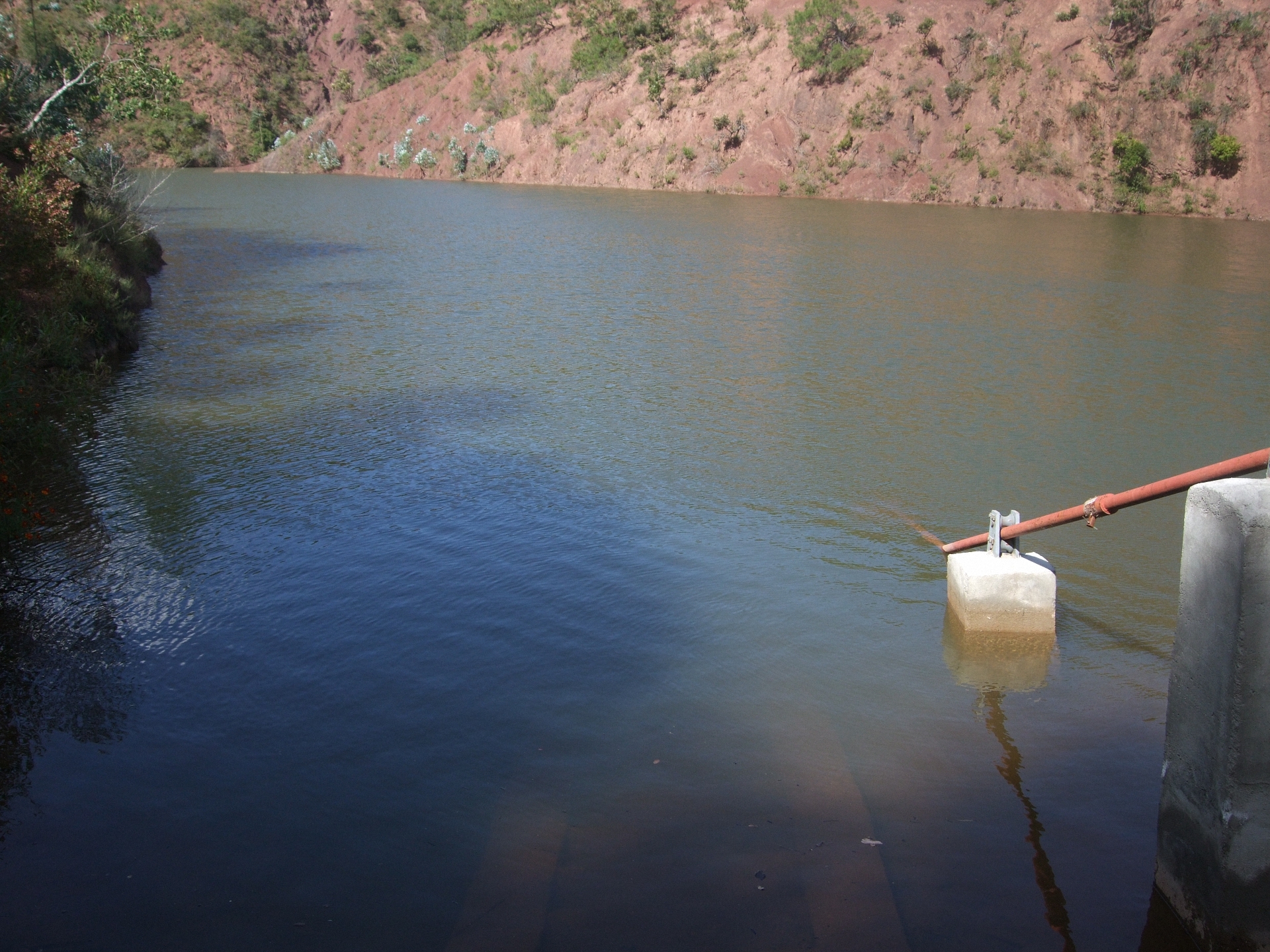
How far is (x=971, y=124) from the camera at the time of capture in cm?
4638

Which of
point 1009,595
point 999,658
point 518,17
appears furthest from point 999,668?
point 518,17

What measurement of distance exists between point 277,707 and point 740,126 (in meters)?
49.0

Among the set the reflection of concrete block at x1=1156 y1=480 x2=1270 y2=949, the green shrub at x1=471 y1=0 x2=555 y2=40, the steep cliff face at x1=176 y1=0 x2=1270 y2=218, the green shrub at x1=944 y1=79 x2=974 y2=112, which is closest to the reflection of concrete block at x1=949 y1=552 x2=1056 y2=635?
the reflection of concrete block at x1=1156 y1=480 x2=1270 y2=949

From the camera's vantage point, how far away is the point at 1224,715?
3.86m

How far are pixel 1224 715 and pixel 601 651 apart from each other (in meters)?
3.94

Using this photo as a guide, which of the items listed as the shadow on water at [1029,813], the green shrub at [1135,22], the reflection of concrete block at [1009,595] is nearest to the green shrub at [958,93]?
the green shrub at [1135,22]

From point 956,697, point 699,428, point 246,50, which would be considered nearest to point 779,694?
point 956,697

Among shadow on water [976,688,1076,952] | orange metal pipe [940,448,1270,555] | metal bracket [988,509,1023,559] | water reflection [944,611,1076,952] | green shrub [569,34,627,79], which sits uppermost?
green shrub [569,34,627,79]

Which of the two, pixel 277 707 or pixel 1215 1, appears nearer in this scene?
pixel 277 707

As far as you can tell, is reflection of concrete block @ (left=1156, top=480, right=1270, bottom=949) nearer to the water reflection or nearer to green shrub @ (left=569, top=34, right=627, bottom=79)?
the water reflection

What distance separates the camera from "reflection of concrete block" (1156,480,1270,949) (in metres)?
3.74

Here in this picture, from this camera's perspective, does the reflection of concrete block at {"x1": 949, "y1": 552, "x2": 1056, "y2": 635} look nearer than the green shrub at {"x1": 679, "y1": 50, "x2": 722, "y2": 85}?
Yes

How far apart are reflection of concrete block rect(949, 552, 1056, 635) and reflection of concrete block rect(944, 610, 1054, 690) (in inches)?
2.3

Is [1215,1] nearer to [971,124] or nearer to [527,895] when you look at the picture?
[971,124]
